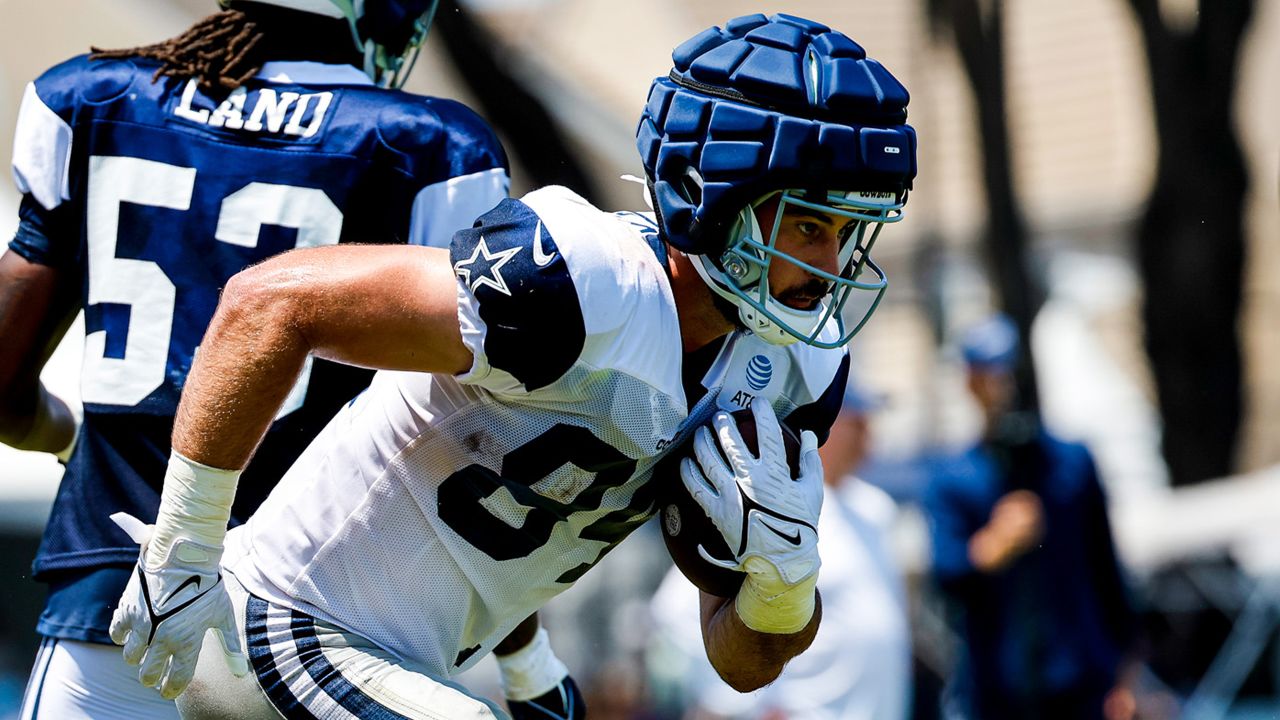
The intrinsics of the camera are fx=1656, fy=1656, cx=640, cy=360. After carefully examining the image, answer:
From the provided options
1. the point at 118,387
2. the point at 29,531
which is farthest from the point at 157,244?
the point at 29,531

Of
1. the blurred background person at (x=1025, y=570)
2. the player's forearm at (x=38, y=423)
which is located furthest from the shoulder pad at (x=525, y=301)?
the blurred background person at (x=1025, y=570)

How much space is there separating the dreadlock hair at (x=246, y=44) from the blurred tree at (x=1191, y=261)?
9.55m

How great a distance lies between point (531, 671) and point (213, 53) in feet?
4.74

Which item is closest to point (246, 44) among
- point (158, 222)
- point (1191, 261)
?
point (158, 222)

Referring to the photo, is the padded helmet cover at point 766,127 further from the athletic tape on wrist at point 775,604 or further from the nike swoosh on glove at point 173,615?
the nike swoosh on glove at point 173,615

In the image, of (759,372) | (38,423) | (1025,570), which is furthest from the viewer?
(1025,570)

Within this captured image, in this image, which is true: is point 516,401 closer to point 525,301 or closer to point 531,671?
point 525,301

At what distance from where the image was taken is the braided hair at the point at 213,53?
3.26 metres

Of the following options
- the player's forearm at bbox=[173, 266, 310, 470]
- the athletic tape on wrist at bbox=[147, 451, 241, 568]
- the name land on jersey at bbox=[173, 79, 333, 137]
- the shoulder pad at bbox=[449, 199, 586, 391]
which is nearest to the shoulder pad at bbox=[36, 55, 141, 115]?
the name land on jersey at bbox=[173, 79, 333, 137]

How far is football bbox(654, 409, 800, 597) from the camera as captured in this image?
2922 millimetres

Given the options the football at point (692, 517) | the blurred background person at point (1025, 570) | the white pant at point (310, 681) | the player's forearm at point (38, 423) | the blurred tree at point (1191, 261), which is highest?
the football at point (692, 517)

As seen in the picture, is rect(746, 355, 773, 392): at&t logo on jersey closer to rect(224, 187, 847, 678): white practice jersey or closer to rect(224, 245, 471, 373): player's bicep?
rect(224, 187, 847, 678): white practice jersey

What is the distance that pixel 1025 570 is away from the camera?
21.9 feet

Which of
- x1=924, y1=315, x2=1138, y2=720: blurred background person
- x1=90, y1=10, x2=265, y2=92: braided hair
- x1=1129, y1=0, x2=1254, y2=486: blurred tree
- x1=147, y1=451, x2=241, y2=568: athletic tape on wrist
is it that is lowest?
x1=1129, y1=0, x2=1254, y2=486: blurred tree
